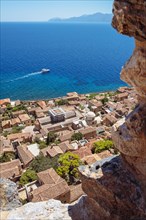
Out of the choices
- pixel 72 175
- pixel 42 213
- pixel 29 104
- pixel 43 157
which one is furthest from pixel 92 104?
pixel 42 213

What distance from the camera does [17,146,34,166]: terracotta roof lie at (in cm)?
3040

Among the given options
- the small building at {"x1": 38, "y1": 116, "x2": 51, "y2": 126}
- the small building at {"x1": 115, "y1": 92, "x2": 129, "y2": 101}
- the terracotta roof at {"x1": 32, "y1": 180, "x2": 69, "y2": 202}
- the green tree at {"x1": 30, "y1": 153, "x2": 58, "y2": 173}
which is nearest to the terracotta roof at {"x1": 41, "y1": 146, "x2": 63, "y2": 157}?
the green tree at {"x1": 30, "y1": 153, "x2": 58, "y2": 173}

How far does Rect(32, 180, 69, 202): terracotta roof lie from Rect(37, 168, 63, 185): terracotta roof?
37.6 inches

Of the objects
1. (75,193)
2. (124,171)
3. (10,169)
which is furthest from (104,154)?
(124,171)

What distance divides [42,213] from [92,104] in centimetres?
4168

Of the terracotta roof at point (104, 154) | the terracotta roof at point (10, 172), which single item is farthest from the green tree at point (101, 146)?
the terracotta roof at point (10, 172)

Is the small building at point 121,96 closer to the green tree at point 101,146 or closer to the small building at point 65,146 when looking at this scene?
the small building at point 65,146

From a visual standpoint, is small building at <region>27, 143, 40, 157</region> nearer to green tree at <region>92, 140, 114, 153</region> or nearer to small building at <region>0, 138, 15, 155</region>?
small building at <region>0, 138, 15, 155</region>

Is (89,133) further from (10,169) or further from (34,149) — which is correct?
(10,169)

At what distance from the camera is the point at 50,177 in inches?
950

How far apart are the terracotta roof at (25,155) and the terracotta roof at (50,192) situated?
318 inches

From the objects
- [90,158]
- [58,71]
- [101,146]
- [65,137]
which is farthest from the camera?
[58,71]

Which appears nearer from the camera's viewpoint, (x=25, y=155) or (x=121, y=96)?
(x=25, y=155)

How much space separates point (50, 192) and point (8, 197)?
1125cm
